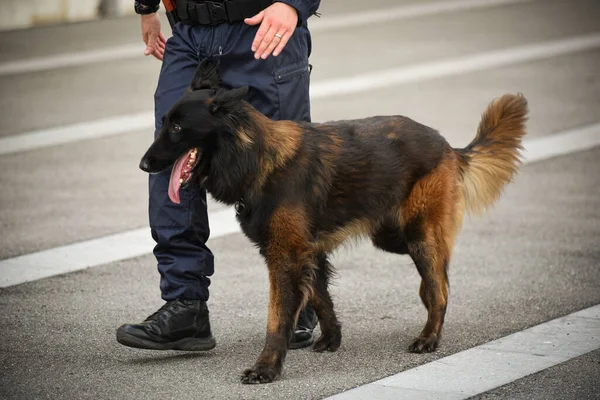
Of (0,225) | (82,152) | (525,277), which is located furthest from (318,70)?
(525,277)

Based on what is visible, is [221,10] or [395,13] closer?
[221,10]

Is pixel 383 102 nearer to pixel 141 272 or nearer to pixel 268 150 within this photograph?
pixel 141 272

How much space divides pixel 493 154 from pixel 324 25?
11.6 meters

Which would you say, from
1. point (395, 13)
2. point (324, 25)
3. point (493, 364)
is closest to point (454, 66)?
point (324, 25)

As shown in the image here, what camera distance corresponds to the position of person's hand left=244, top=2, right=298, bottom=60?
16.9 feet

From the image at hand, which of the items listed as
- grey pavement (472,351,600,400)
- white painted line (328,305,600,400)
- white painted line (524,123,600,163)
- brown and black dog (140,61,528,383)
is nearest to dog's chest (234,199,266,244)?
brown and black dog (140,61,528,383)

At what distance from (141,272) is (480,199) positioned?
2198mm

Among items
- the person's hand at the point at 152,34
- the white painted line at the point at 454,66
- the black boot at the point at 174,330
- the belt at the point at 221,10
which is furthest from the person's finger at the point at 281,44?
the white painted line at the point at 454,66

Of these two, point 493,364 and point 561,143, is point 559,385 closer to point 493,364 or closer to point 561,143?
point 493,364

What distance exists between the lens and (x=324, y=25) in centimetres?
1708

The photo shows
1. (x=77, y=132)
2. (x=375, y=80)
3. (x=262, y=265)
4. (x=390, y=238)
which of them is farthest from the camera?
(x=375, y=80)

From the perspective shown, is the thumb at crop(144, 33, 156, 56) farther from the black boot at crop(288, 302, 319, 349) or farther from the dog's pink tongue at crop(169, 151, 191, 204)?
the black boot at crop(288, 302, 319, 349)

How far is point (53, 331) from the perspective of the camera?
5.67m

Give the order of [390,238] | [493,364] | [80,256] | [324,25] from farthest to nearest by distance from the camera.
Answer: [324,25] → [80,256] → [390,238] → [493,364]
